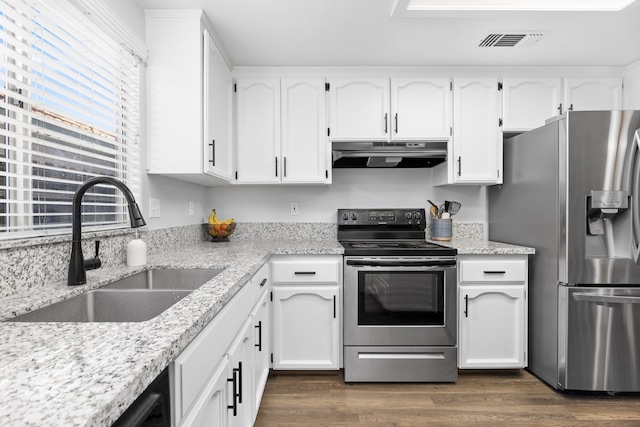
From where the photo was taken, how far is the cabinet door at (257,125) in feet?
8.25

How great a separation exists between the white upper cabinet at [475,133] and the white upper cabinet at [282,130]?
0.96 meters

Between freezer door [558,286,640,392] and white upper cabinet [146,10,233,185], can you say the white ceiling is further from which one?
freezer door [558,286,640,392]

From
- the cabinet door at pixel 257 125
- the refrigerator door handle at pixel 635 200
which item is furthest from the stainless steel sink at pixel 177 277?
the refrigerator door handle at pixel 635 200

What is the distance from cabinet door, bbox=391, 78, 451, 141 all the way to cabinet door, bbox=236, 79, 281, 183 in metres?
0.88

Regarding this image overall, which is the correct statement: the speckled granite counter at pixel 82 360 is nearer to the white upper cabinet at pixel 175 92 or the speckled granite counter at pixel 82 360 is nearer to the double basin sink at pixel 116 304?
the double basin sink at pixel 116 304

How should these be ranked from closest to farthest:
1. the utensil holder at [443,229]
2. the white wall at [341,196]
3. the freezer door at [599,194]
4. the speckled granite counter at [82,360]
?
→ the speckled granite counter at [82,360] → the freezer door at [599,194] → the utensil holder at [443,229] → the white wall at [341,196]

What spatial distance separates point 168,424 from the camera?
69 cm

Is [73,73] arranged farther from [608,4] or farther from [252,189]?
[608,4]

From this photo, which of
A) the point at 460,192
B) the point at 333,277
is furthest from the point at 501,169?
the point at 333,277

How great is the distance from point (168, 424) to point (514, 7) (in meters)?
2.33

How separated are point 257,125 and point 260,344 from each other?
153 centimetres

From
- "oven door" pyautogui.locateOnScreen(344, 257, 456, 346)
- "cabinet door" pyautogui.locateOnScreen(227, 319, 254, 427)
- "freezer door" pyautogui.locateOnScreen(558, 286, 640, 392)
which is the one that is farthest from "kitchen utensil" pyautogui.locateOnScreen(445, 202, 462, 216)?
"cabinet door" pyautogui.locateOnScreen(227, 319, 254, 427)

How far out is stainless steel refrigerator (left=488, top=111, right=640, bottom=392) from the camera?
1911 mm

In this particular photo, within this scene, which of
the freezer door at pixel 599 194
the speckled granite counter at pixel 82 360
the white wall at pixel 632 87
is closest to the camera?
the speckled granite counter at pixel 82 360
